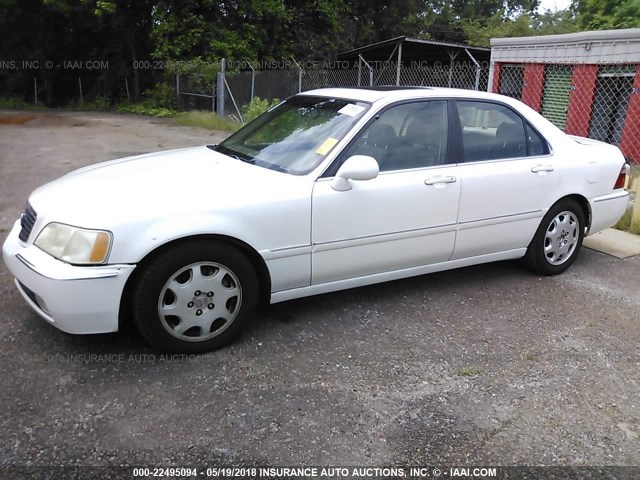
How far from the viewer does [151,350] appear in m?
3.40

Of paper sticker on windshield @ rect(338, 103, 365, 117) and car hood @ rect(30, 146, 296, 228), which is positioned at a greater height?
paper sticker on windshield @ rect(338, 103, 365, 117)

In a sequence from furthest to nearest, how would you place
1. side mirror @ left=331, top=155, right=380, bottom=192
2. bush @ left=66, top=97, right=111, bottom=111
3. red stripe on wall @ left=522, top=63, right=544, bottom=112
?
bush @ left=66, top=97, right=111, bottom=111, red stripe on wall @ left=522, top=63, right=544, bottom=112, side mirror @ left=331, top=155, right=380, bottom=192

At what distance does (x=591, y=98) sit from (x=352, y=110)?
333 inches

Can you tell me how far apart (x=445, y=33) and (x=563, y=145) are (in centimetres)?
3156

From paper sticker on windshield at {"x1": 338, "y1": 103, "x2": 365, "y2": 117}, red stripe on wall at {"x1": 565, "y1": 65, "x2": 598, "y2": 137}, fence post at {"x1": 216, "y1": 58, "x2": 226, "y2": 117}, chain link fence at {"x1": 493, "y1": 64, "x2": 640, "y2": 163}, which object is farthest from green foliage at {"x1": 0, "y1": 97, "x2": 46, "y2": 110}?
paper sticker on windshield at {"x1": 338, "y1": 103, "x2": 365, "y2": 117}

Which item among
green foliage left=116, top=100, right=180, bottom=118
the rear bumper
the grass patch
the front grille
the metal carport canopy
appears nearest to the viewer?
the front grille

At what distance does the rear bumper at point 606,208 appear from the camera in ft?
16.1

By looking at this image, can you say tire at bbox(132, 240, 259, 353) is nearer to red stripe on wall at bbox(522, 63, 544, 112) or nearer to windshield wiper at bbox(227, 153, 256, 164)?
windshield wiper at bbox(227, 153, 256, 164)

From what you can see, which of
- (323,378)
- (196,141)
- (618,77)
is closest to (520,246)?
(323,378)

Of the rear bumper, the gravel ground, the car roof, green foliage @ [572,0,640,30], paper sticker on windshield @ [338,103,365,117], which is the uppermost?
green foliage @ [572,0,640,30]

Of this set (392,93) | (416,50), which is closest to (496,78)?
(416,50)

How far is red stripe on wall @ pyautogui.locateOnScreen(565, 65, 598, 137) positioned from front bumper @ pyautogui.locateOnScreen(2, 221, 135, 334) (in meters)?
10.1

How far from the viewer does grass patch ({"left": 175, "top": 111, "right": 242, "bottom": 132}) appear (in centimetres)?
1539

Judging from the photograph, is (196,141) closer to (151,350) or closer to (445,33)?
(151,350)
